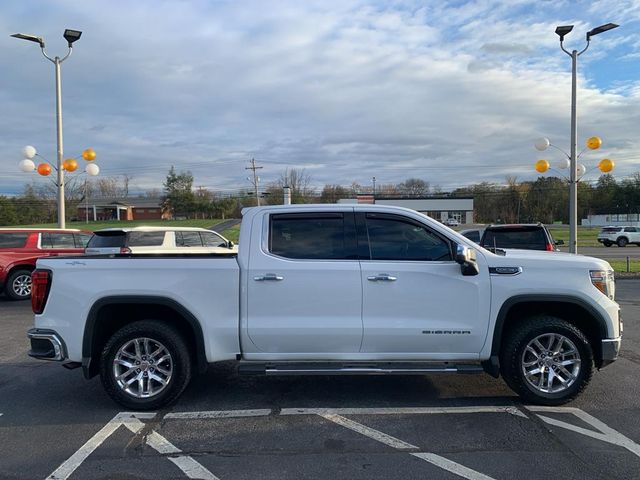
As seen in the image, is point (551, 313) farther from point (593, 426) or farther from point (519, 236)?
point (519, 236)

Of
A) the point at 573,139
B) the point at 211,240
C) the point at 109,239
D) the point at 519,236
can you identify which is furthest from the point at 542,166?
the point at 109,239

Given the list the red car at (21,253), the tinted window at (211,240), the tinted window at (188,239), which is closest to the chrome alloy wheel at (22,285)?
the red car at (21,253)

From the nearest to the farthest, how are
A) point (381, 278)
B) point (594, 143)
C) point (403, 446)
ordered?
point (403, 446), point (381, 278), point (594, 143)

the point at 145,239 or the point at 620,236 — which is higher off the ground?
the point at 145,239

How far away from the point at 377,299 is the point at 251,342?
1.24 meters

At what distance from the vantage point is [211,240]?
1459cm

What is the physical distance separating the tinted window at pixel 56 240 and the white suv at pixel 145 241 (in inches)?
62.7

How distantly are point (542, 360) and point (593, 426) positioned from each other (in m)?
0.70

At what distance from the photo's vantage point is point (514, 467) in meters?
3.68

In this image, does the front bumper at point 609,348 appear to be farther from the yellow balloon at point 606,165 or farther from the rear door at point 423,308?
the yellow balloon at point 606,165

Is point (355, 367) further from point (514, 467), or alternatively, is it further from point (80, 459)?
point (80, 459)

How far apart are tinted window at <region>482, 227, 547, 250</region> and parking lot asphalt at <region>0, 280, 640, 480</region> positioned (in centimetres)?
531

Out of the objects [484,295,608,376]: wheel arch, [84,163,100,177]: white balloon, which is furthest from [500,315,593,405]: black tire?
[84,163,100,177]: white balloon

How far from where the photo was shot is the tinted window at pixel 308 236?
488 centimetres
